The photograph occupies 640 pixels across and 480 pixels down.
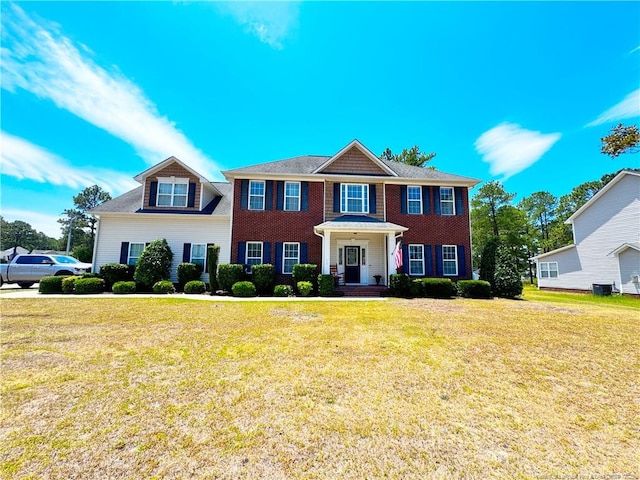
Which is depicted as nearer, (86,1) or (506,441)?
(506,441)

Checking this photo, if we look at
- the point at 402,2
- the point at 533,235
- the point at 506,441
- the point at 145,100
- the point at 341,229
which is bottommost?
the point at 506,441

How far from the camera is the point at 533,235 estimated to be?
36.3m

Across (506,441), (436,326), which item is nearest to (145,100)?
(436,326)

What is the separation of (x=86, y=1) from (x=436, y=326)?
13.4 m

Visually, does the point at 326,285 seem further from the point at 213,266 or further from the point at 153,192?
the point at 153,192

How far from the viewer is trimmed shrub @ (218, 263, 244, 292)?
1378cm

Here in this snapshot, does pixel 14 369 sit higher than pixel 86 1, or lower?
lower

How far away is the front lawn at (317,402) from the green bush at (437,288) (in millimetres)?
7028

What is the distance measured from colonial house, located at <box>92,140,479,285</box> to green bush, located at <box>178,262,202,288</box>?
1316 mm

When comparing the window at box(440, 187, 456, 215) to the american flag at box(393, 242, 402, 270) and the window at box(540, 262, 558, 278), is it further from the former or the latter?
the window at box(540, 262, 558, 278)

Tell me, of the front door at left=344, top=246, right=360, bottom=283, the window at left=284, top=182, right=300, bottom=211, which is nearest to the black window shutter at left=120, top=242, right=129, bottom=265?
the window at left=284, top=182, right=300, bottom=211

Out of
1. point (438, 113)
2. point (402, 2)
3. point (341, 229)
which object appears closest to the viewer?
point (402, 2)

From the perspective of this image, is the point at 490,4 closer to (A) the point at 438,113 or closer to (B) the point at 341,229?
(A) the point at 438,113

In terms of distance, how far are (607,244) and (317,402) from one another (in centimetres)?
2558
